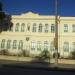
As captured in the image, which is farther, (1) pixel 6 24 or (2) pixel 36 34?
(1) pixel 6 24

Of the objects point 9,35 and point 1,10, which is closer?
point 1,10

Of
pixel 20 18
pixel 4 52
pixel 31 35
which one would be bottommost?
pixel 4 52

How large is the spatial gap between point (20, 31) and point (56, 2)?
70.0 feet

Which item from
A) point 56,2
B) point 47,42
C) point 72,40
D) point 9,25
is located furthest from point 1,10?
point 56,2

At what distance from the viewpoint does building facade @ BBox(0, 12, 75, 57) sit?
47.2m

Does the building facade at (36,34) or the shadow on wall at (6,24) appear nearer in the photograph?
the building facade at (36,34)

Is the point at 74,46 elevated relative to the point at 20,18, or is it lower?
lower

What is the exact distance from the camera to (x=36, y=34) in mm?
48406

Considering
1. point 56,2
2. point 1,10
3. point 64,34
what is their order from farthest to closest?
point 64,34
point 1,10
point 56,2

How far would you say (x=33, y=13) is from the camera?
49719mm

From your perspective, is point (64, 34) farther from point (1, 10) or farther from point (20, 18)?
point (1, 10)

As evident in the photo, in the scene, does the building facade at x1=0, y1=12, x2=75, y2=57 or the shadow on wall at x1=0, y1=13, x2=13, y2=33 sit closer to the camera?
the building facade at x1=0, y1=12, x2=75, y2=57

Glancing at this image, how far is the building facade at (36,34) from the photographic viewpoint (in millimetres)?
47219

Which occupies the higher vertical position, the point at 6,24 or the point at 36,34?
the point at 6,24
